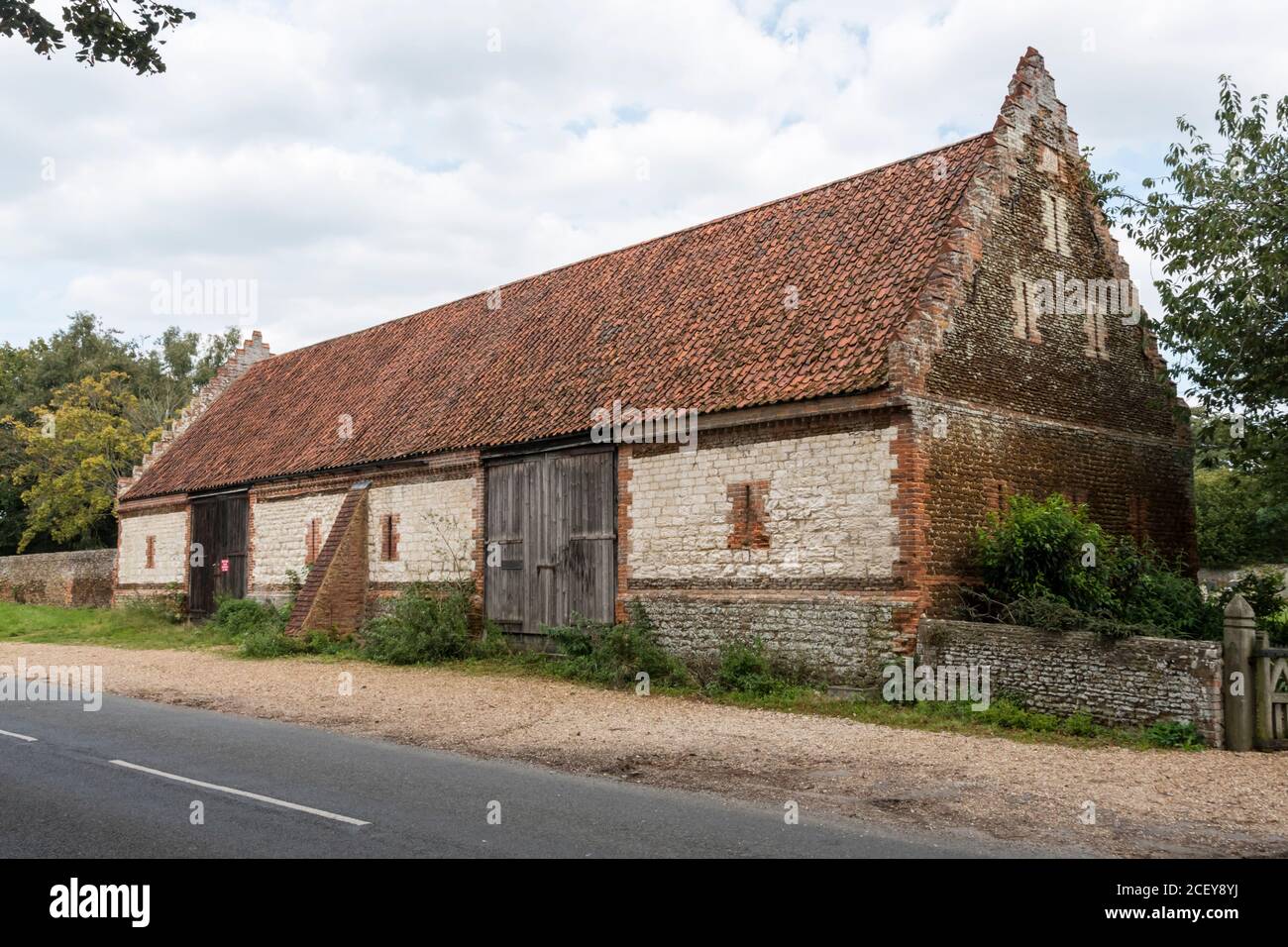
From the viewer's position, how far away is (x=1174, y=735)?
1073cm

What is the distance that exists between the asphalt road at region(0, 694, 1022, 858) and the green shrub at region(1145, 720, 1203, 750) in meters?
4.81

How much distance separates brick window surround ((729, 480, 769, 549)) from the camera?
15133mm

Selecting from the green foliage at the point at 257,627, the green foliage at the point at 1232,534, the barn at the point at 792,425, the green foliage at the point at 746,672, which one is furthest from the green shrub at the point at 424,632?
the green foliage at the point at 1232,534

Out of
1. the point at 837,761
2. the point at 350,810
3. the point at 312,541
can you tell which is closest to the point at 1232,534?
the point at 837,761

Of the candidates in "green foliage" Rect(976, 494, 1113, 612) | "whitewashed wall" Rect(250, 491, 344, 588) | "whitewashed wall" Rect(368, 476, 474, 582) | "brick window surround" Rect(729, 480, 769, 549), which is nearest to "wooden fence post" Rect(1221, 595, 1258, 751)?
"green foliage" Rect(976, 494, 1113, 612)

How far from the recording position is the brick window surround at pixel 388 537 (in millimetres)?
21781

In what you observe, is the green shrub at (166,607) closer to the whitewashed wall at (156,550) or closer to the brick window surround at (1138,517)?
A: the whitewashed wall at (156,550)

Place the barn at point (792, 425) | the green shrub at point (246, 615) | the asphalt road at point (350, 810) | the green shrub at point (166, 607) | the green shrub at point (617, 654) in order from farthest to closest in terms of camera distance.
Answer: the green shrub at point (166, 607), the green shrub at point (246, 615), the green shrub at point (617, 654), the barn at point (792, 425), the asphalt road at point (350, 810)

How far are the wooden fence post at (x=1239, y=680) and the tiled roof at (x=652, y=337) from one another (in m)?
5.04

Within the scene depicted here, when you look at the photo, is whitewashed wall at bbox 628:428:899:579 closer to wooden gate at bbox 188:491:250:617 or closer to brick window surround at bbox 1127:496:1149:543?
brick window surround at bbox 1127:496:1149:543

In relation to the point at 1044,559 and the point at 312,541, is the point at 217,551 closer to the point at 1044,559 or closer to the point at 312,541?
the point at 312,541

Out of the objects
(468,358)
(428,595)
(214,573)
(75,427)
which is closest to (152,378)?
(75,427)

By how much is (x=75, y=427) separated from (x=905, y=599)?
1629 inches
